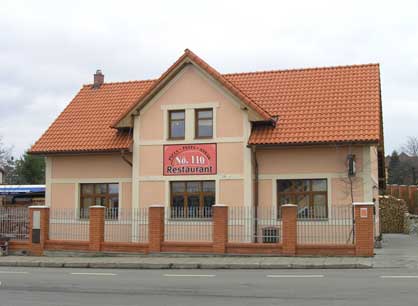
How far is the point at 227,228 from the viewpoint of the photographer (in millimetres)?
21672

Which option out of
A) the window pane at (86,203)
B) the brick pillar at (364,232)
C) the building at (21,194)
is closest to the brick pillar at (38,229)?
the window pane at (86,203)

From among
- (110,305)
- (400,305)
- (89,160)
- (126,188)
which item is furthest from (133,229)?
(400,305)

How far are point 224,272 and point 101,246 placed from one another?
6734 millimetres

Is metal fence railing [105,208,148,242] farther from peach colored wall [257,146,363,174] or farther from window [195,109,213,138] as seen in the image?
peach colored wall [257,146,363,174]

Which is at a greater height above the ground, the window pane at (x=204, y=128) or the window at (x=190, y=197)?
the window pane at (x=204, y=128)

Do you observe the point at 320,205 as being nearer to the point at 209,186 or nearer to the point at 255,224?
the point at 255,224

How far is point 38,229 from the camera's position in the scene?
2377 centimetres

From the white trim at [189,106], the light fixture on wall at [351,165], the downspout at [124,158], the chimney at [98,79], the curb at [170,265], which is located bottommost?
the curb at [170,265]

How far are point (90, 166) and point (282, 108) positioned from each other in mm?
8613

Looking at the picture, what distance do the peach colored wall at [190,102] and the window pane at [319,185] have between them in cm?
374

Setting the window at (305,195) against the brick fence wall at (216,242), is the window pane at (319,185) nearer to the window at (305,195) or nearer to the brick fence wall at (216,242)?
the window at (305,195)

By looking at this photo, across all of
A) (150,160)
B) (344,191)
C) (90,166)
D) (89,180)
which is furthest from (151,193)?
(344,191)

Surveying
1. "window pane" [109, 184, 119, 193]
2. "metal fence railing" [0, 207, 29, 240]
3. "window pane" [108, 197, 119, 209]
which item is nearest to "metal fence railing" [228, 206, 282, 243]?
"window pane" [108, 197, 119, 209]

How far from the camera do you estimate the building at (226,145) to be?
77.9 feet
